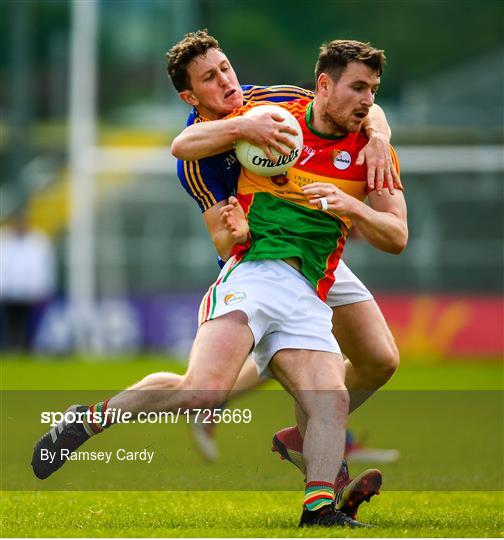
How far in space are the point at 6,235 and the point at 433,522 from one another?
1658cm

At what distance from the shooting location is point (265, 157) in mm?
6016

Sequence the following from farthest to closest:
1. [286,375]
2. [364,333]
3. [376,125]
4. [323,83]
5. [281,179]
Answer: [364,333] → [376,125] → [281,179] → [323,83] → [286,375]

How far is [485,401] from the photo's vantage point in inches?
520

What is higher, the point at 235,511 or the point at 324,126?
the point at 324,126

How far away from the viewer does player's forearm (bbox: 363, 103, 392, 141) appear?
245 inches

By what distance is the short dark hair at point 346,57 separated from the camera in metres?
5.96

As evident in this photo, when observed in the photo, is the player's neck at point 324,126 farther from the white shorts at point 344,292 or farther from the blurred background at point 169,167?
the blurred background at point 169,167

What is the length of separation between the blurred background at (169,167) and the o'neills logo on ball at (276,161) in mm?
13092

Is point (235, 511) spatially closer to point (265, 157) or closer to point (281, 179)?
point (281, 179)

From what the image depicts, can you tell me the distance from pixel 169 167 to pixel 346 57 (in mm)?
17930

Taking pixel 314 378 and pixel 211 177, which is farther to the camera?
pixel 211 177

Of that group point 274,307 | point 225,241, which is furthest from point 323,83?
point 274,307

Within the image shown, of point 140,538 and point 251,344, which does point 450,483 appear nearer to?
A: point 251,344

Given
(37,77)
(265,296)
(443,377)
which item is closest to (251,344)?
(265,296)
